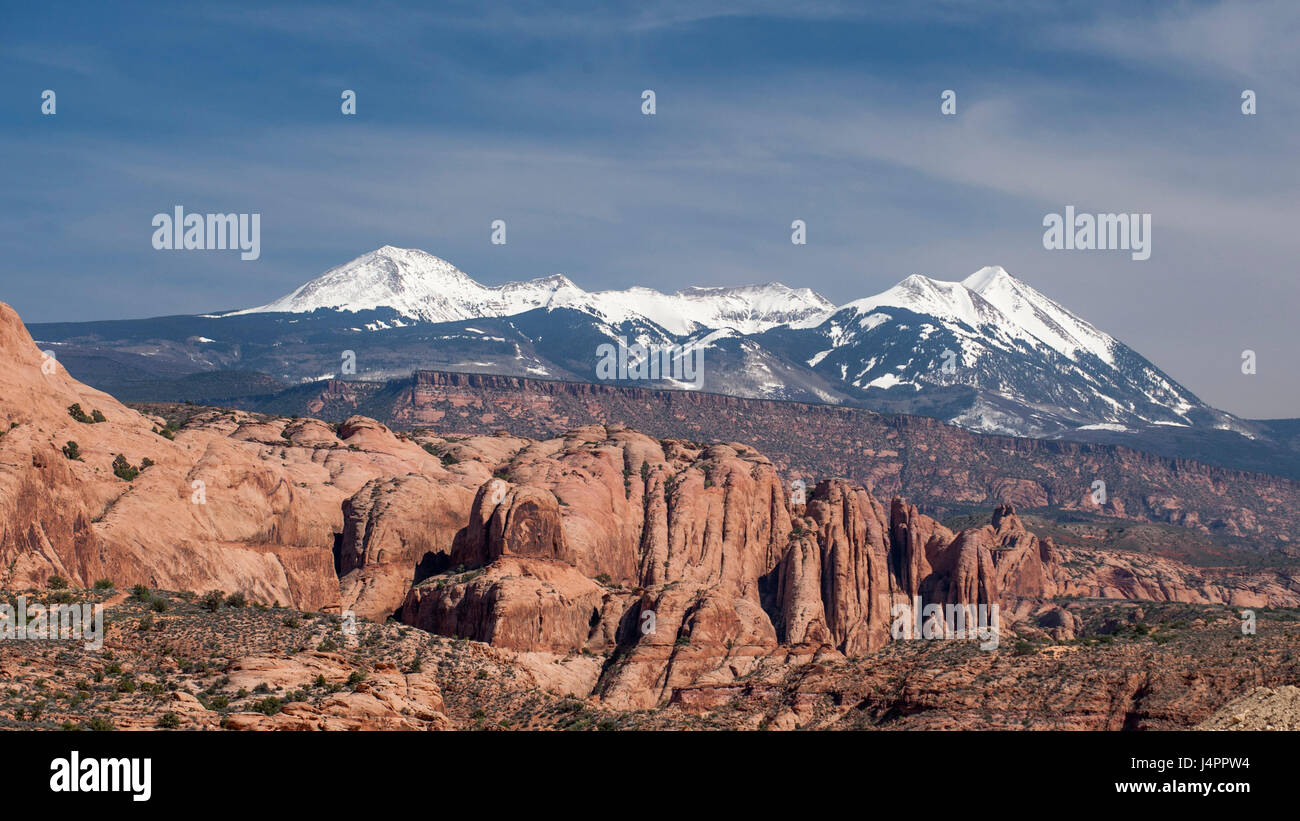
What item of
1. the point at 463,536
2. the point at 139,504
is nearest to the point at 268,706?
the point at 139,504

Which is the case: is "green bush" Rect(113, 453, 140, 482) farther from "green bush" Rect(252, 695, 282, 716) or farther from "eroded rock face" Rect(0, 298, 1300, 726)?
"green bush" Rect(252, 695, 282, 716)

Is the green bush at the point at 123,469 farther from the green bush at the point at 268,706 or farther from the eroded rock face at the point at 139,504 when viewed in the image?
the green bush at the point at 268,706

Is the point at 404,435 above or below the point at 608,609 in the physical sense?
above

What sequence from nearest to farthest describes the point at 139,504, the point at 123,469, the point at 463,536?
the point at 139,504, the point at 123,469, the point at 463,536

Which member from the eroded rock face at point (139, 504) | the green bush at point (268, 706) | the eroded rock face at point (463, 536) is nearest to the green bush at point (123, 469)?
the eroded rock face at point (139, 504)

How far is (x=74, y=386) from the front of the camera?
130m

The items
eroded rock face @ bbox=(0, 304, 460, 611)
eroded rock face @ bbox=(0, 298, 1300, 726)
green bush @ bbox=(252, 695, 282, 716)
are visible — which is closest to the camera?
green bush @ bbox=(252, 695, 282, 716)

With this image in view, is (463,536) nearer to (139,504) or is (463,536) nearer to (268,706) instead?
(139,504)

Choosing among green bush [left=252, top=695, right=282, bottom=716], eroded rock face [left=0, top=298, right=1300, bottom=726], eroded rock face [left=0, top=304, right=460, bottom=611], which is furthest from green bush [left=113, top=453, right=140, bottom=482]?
green bush [left=252, top=695, right=282, bottom=716]
